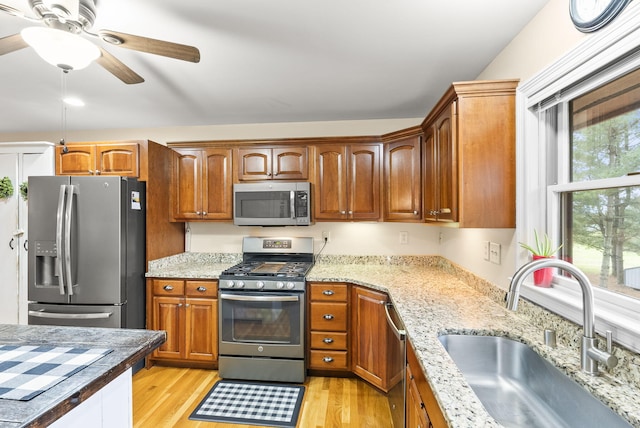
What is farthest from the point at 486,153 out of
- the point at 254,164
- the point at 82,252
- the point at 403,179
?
the point at 82,252

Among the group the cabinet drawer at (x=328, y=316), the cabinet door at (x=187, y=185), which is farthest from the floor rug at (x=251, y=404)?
the cabinet door at (x=187, y=185)

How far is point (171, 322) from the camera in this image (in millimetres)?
2691

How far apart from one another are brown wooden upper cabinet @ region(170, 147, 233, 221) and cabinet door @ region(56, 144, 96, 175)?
72cm

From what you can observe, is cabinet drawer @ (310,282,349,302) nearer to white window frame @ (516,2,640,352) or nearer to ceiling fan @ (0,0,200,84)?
white window frame @ (516,2,640,352)

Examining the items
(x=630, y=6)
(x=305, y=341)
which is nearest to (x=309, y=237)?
(x=305, y=341)

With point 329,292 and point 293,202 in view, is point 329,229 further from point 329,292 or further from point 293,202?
point 329,292

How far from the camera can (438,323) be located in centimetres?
140

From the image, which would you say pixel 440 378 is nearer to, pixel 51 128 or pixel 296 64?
pixel 296 64

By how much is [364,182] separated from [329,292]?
3.45 feet

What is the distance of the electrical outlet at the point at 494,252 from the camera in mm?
1827

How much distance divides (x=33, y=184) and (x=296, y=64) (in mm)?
2338

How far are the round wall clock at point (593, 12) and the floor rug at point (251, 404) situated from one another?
2517 millimetres

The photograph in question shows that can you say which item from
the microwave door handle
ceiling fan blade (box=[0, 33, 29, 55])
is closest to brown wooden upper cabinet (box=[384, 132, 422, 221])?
the microwave door handle

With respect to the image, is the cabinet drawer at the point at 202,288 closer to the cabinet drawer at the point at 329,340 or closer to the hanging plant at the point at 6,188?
the cabinet drawer at the point at 329,340
